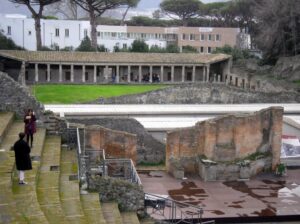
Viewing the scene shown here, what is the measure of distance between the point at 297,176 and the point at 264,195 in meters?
3.39

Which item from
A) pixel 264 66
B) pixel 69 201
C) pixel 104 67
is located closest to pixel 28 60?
pixel 104 67

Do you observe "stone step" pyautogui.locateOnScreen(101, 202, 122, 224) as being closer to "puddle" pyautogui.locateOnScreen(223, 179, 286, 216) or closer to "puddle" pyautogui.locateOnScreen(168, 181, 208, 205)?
"puddle" pyautogui.locateOnScreen(168, 181, 208, 205)

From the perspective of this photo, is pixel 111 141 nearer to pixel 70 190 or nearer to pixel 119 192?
pixel 119 192

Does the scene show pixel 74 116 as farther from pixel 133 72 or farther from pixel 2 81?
pixel 133 72

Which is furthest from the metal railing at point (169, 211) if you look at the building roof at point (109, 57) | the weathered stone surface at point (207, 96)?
the building roof at point (109, 57)

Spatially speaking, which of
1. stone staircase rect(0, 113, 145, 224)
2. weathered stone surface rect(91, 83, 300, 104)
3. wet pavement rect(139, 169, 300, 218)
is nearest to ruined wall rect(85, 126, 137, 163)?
wet pavement rect(139, 169, 300, 218)

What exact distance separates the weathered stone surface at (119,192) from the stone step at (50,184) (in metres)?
1.14

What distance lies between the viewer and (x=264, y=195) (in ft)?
71.1

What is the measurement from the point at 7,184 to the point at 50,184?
1606mm

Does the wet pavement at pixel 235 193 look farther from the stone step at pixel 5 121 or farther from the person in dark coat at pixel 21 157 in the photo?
the person in dark coat at pixel 21 157

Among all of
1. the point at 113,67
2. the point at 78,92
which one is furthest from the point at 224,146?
the point at 113,67

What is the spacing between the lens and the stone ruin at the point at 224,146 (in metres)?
23.6

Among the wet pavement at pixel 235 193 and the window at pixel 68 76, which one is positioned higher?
the window at pixel 68 76

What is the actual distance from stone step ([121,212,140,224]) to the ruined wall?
26.0 feet
